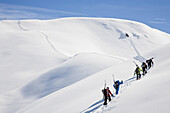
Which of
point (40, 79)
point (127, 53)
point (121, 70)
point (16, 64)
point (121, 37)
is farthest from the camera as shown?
point (121, 37)

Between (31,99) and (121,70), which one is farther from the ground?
(31,99)

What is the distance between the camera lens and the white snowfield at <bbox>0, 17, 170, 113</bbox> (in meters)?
9.39

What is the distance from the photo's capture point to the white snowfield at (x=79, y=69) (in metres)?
9.39

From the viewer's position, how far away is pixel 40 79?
30.8m

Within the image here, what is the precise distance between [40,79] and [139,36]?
67937mm

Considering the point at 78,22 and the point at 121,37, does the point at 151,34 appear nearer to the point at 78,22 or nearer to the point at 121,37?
the point at 121,37

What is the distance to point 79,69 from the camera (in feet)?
96.8

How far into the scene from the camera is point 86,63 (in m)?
30.9

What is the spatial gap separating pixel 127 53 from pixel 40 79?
163 feet

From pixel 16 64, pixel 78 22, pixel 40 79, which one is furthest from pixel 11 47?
pixel 78 22

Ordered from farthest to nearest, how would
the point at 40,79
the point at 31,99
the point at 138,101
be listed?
the point at 40,79, the point at 31,99, the point at 138,101

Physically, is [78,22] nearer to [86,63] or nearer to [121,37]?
[121,37]

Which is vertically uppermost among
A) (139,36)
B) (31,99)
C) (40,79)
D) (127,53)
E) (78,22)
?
(78,22)

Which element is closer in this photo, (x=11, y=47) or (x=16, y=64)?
(x=16, y=64)
